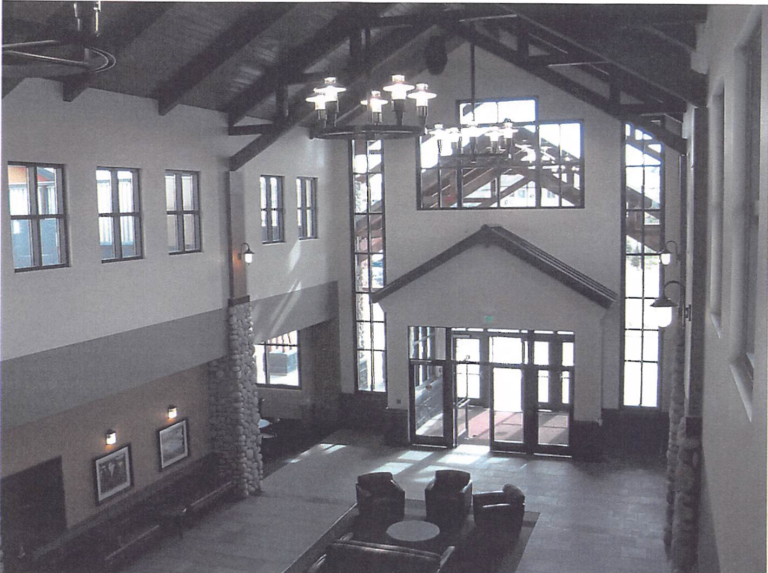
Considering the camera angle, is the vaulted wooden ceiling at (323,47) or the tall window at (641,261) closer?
the vaulted wooden ceiling at (323,47)

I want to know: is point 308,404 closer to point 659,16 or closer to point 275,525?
point 275,525

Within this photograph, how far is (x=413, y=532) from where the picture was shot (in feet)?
37.1

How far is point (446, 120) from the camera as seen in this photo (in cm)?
1634

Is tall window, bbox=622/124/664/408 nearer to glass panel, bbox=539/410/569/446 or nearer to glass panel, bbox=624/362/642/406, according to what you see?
glass panel, bbox=624/362/642/406

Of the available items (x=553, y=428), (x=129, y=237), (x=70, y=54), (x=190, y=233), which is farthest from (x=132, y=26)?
(x=553, y=428)

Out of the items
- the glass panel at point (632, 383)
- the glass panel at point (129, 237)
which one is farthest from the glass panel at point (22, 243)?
the glass panel at point (632, 383)

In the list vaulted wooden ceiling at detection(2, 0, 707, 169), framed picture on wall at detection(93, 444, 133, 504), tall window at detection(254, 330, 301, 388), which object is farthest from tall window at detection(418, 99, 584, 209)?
framed picture on wall at detection(93, 444, 133, 504)

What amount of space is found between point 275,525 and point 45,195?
6277 millimetres

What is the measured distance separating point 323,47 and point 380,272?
249 inches

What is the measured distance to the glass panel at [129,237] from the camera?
1109cm

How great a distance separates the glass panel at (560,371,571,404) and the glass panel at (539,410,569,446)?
28cm

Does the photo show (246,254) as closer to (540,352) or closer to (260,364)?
(260,364)

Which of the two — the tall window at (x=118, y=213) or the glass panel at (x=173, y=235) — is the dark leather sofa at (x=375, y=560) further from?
the glass panel at (x=173, y=235)

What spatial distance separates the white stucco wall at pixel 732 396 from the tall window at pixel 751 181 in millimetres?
60
